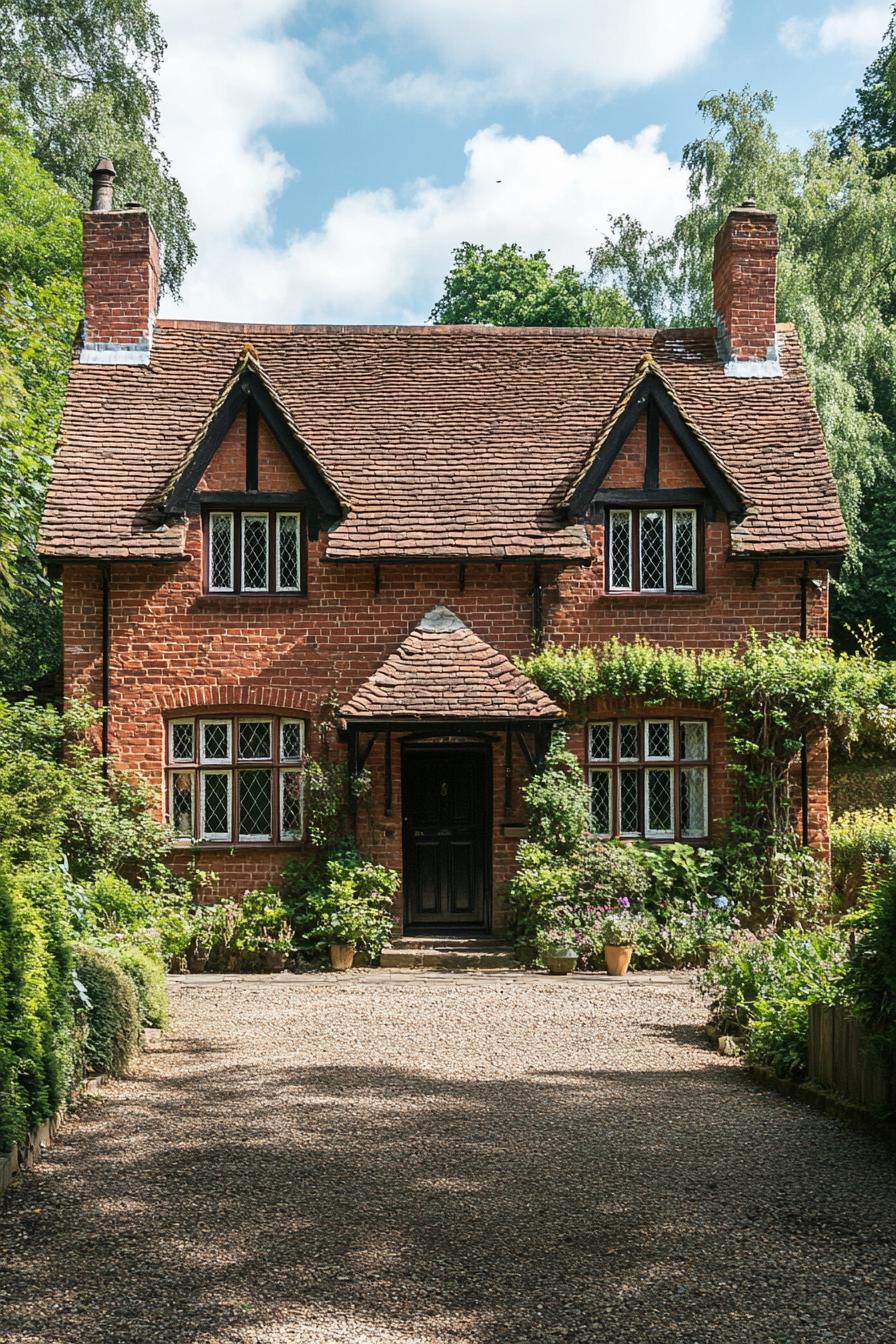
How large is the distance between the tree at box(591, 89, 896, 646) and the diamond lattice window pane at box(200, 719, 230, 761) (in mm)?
14624

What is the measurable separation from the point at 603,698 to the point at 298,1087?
26.9 ft

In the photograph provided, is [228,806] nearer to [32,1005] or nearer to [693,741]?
[693,741]

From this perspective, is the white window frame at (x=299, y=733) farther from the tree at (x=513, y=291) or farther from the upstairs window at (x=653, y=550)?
the tree at (x=513, y=291)

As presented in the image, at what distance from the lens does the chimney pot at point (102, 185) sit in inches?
735

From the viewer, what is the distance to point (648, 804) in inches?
637

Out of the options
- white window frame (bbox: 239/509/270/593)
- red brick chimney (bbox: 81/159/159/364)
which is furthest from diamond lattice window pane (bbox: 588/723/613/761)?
red brick chimney (bbox: 81/159/159/364)

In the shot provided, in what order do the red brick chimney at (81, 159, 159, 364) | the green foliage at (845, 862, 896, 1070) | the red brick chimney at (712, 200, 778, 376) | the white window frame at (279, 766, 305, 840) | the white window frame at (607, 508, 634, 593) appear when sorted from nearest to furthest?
1. the green foliage at (845, 862, 896, 1070)
2. the white window frame at (279, 766, 305, 840)
3. the white window frame at (607, 508, 634, 593)
4. the red brick chimney at (81, 159, 159, 364)
5. the red brick chimney at (712, 200, 778, 376)

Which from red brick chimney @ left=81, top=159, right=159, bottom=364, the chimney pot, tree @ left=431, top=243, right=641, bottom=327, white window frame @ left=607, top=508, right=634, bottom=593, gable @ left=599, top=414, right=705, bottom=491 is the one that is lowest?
white window frame @ left=607, top=508, right=634, bottom=593

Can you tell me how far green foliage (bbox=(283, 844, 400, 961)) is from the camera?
14.8 m

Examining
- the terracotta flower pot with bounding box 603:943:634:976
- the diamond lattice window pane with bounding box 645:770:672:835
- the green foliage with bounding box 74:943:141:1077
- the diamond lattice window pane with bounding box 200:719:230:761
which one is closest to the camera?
the green foliage with bounding box 74:943:141:1077

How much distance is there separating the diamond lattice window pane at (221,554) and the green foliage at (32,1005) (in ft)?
28.6

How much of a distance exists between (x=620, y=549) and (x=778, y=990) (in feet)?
26.2

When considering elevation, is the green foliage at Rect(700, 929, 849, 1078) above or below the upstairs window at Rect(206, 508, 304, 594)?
below

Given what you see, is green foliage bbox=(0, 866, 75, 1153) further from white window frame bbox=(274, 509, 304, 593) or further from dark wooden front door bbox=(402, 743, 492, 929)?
white window frame bbox=(274, 509, 304, 593)
